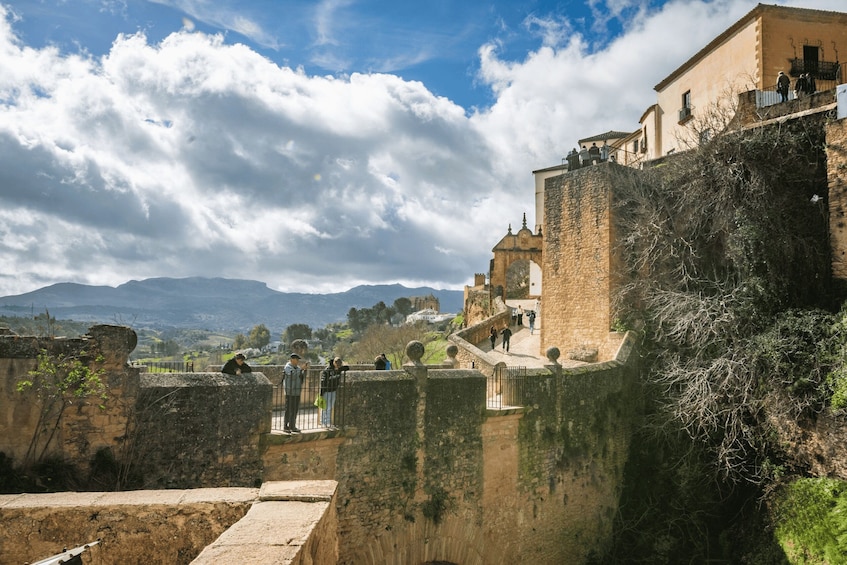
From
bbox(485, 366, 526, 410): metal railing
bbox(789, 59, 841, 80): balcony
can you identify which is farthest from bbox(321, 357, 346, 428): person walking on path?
bbox(789, 59, 841, 80): balcony

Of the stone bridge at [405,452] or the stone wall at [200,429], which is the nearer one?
the stone bridge at [405,452]

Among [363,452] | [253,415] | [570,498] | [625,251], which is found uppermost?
[625,251]

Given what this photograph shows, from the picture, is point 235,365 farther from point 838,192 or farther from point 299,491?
point 838,192

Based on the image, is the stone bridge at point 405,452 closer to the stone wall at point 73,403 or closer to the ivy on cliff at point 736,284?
the stone wall at point 73,403

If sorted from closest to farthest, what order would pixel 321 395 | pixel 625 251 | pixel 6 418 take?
pixel 6 418 → pixel 321 395 → pixel 625 251

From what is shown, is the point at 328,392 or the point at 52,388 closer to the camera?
the point at 52,388

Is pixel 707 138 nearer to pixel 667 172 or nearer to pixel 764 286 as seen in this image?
pixel 667 172

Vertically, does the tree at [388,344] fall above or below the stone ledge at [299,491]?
above

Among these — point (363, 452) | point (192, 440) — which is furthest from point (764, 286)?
point (192, 440)

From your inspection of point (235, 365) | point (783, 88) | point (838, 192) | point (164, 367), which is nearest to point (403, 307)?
point (783, 88)

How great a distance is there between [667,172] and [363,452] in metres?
13.9

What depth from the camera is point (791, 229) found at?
47.4ft

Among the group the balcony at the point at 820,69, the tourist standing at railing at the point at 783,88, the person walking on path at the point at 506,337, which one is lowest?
the person walking on path at the point at 506,337

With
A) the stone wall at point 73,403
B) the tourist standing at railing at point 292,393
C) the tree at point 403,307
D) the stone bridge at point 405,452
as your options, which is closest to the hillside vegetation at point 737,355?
the stone bridge at point 405,452
